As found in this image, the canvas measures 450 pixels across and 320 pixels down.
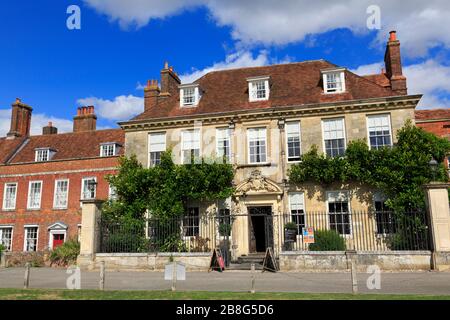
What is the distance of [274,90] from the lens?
22266mm

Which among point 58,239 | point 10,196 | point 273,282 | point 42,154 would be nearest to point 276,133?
point 273,282

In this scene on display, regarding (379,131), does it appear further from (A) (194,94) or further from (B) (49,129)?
(B) (49,129)

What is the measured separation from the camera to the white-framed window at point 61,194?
28156mm

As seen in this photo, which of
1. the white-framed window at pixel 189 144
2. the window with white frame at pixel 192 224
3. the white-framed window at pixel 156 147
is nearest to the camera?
the window with white frame at pixel 192 224

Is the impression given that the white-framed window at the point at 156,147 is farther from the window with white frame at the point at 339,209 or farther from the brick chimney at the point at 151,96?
the window with white frame at the point at 339,209

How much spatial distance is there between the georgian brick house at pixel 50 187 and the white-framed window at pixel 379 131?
17436 mm

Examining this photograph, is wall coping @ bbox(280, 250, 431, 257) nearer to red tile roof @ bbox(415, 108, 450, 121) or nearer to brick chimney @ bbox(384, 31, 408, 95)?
brick chimney @ bbox(384, 31, 408, 95)

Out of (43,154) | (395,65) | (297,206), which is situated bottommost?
(297,206)

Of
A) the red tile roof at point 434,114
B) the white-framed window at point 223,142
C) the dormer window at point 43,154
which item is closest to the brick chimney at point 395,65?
the red tile roof at point 434,114

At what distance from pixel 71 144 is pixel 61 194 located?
488 cm

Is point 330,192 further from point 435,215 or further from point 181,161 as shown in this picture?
point 181,161
